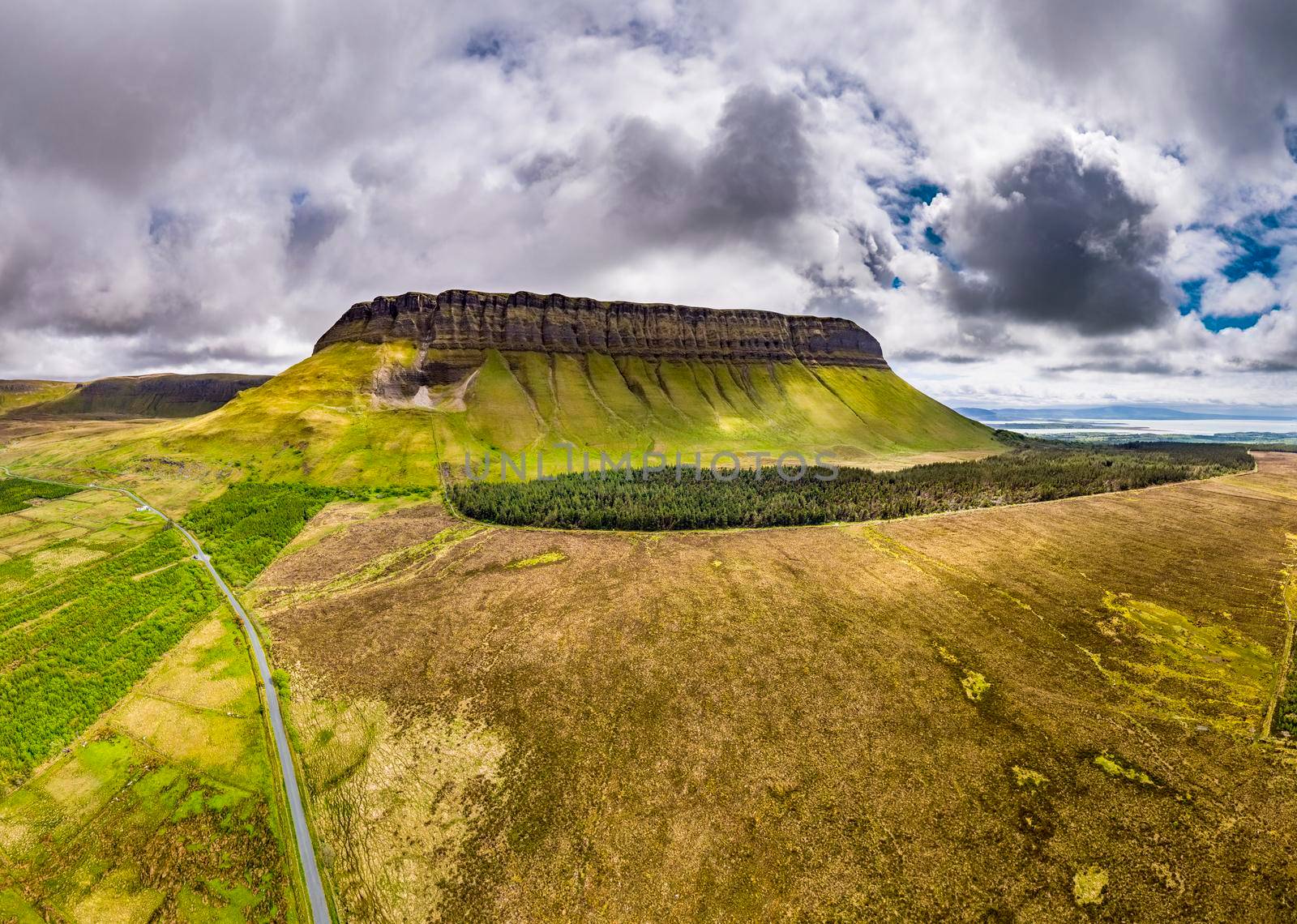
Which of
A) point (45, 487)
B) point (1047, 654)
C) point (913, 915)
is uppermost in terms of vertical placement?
point (45, 487)

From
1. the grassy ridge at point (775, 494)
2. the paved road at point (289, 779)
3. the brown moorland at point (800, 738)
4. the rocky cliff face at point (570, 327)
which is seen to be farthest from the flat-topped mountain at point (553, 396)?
the brown moorland at point (800, 738)

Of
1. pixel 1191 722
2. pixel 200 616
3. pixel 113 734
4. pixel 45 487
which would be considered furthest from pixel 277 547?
pixel 1191 722

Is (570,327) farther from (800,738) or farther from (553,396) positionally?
(800,738)

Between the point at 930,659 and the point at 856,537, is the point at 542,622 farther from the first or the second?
the point at 856,537

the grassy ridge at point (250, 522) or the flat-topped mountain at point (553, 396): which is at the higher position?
the flat-topped mountain at point (553, 396)

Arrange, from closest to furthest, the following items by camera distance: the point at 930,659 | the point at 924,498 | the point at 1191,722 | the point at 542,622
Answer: the point at 1191,722, the point at 930,659, the point at 542,622, the point at 924,498

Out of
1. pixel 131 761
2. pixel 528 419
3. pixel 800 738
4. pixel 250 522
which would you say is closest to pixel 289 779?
pixel 131 761

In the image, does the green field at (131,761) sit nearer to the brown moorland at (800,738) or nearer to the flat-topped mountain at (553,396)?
the brown moorland at (800,738)
